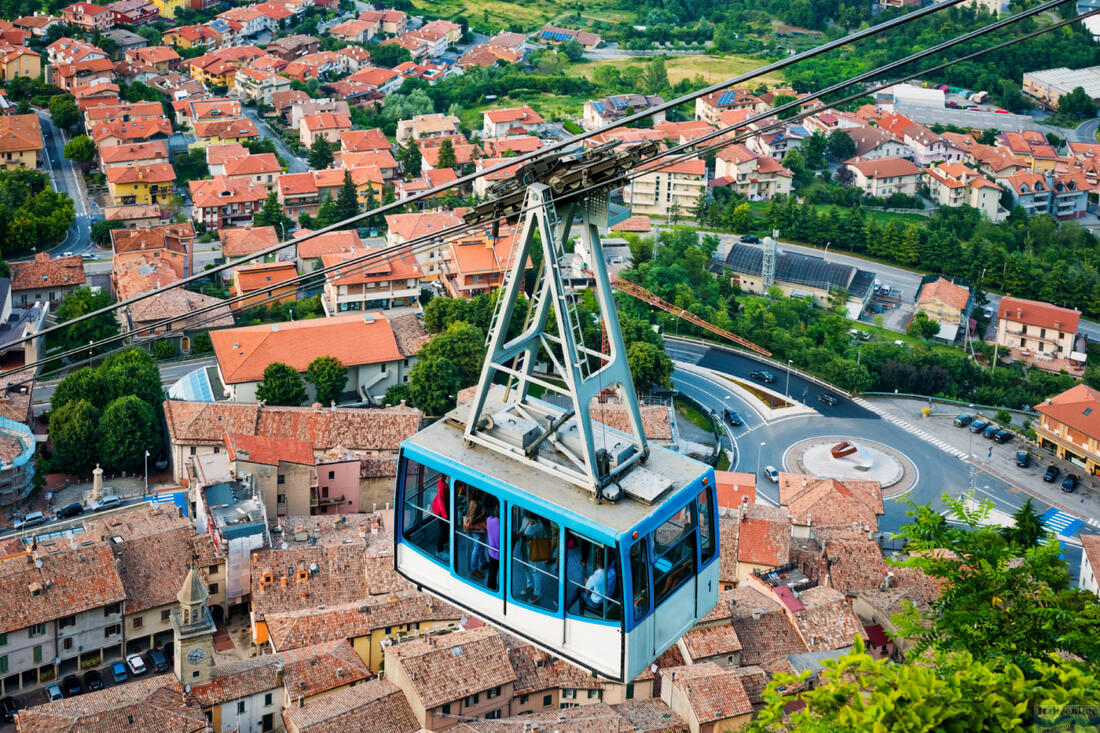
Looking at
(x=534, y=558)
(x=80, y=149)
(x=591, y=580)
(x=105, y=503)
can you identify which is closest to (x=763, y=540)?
(x=105, y=503)

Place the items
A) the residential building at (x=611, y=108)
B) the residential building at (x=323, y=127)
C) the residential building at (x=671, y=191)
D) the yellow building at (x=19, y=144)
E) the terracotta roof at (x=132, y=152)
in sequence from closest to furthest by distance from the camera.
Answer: the yellow building at (x=19, y=144)
the terracotta roof at (x=132, y=152)
the residential building at (x=671, y=191)
the residential building at (x=323, y=127)
the residential building at (x=611, y=108)

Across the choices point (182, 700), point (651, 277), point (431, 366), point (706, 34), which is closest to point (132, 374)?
point (431, 366)

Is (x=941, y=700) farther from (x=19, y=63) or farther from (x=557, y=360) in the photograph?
(x=19, y=63)

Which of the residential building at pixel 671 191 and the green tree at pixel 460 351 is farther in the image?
the residential building at pixel 671 191

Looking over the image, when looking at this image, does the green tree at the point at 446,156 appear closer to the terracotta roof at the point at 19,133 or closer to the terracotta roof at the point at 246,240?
the terracotta roof at the point at 246,240

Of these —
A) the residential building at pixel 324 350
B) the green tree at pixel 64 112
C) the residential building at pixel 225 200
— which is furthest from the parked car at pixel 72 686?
the green tree at pixel 64 112

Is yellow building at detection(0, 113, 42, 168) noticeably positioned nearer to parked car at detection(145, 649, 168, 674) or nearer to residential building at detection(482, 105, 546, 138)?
residential building at detection(482, 105, 546, 138)

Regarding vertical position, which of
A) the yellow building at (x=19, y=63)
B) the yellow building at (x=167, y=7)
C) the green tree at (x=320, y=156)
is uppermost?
the yellow building at (x=167, y=7)
